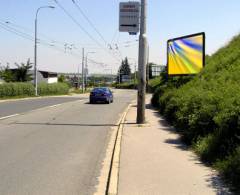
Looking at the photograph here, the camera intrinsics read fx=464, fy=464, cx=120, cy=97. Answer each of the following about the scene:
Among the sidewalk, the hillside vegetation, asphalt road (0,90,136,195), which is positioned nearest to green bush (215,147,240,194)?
the hillside vegetation

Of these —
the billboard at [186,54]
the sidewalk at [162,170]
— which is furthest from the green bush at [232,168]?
the billboard at [186,54]

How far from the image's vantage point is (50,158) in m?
9.91

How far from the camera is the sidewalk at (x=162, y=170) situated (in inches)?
270

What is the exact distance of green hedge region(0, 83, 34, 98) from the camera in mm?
50409

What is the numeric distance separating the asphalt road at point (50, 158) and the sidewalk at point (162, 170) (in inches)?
23.7

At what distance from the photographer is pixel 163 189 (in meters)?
6.88

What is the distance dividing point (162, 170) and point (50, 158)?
2.76m

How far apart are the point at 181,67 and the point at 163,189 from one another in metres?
18.7

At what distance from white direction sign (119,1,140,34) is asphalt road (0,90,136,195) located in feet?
13.4

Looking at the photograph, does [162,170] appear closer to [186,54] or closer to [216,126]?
[216,126]

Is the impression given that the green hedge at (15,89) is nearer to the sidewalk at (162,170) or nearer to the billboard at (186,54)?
the billboard at (186,54)

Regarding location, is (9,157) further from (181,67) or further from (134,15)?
(181,67)

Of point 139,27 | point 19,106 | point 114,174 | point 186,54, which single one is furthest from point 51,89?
point 114,174

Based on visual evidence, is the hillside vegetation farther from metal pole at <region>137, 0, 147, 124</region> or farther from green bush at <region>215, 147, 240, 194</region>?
metal pole at <region>137, 0, 147, 124</region>
